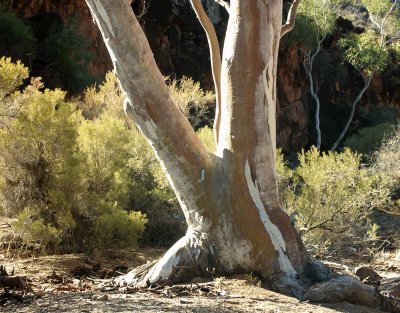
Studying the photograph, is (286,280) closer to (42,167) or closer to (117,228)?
(117,228)

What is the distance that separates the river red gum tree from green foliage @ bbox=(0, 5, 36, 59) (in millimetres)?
17611

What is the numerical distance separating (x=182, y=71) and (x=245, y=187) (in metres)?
24.5

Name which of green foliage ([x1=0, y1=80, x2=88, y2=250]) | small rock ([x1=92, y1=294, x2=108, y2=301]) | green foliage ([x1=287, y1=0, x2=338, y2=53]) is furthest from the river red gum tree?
green foliage ([x1=287, y1=0, x2=338, y2=53])

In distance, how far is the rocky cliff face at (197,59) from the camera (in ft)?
87.0

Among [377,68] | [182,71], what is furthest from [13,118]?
[377,68]

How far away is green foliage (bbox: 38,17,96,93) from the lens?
2320cm

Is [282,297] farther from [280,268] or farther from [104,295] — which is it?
[104,295]

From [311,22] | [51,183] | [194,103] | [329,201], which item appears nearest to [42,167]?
[51,183]

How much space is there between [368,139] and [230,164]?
2688cm

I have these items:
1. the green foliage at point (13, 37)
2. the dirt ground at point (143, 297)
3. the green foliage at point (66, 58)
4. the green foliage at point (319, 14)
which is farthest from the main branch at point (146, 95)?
the green foliage at point (319, 14)

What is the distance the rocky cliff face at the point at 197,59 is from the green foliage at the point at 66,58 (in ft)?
5.06

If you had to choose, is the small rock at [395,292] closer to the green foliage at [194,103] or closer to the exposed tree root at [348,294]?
the exposed tree root at [348,294]

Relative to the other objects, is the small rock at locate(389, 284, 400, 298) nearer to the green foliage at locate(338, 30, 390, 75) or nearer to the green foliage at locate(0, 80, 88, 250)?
the green foliage at locate(0, 80, 88, 250)

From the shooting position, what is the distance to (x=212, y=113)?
23.1 meters
